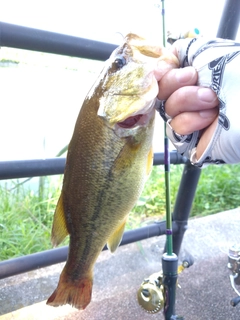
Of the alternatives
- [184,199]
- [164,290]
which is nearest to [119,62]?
Result: [164,290]

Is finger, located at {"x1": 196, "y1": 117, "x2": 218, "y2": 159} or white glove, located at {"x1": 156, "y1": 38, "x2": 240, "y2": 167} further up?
white glove, located at {"x1": 156, "y1": 38, "x2": 240, "y2": 167}

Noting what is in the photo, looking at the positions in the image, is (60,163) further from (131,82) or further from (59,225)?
(131,82)

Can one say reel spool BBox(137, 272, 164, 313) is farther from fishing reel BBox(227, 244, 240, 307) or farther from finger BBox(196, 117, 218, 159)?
finger BBox(196, 117, 218, 159)

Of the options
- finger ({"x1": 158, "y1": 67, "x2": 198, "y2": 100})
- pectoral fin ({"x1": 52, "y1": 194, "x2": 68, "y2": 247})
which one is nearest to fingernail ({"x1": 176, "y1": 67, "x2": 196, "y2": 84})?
finger ({"x1": 158, "y1": 67, "x2": 198, "y2": 100})

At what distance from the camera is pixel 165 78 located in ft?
3.22

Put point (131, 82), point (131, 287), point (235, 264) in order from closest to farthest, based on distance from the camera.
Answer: point (131, 82), point (235, 264), point (131, 287)

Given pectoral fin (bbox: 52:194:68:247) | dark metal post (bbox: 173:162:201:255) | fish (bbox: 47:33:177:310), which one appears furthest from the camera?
dark metal post (bbox: 173:162:201:255)

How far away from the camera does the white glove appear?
0.92 meters

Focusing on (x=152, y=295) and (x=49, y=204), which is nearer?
(x=152, y=295)

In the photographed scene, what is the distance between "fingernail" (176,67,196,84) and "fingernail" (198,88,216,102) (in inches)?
2.0

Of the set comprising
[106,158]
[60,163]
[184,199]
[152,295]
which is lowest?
[152,295]

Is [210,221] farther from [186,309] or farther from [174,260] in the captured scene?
[174,260]

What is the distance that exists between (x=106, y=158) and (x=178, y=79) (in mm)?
338

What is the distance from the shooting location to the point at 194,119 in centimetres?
97
